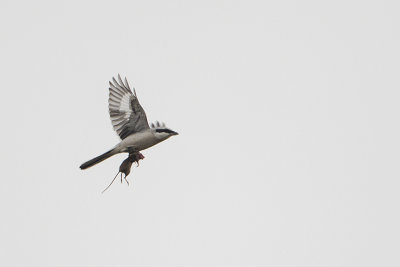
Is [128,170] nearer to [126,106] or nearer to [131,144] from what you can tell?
[131,144]

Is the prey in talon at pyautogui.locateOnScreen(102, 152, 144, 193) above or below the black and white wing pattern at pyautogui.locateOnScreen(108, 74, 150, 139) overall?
below

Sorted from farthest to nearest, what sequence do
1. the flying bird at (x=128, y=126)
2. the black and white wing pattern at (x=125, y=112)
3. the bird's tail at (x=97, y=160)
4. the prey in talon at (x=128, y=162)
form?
the black and white wing pattern at (x=125, y=112) → the bird's tail at (x=97, y=160) → the flying bird at (x=128, y=126) → the prey in talon at (x=128, y=162)

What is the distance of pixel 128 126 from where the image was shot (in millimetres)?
A: 10828

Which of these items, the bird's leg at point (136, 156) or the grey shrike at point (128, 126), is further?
the grey shrike at point (128, 126)

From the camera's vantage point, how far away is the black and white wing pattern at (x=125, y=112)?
10.7 meters

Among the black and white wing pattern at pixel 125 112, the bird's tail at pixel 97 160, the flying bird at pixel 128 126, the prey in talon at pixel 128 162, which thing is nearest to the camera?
the prey in talon at pixel 128 162

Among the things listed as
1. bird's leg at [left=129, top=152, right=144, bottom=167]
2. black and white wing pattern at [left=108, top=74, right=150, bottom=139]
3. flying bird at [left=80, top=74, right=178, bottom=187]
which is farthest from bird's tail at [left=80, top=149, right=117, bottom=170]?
bird's leg at [left=129, top=152, right=144, bottom=167]

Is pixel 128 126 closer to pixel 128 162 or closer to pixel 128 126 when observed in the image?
pixel 128 126

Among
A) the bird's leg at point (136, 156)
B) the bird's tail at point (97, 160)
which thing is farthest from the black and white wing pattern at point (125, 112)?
the bird's leg at point (136, 156)

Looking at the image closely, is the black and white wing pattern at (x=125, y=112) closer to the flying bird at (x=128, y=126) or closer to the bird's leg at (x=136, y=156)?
the flying bird at (x=128, y=126)

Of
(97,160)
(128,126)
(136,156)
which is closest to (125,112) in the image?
(128,126)

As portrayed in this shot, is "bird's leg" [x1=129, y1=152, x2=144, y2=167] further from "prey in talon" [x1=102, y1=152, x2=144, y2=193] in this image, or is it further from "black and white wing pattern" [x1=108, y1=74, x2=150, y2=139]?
"black and white wing pattern" [x1=108, y1=74, x2=150, y2=139]

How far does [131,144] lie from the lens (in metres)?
10.2

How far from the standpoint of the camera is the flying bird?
10.2 metres
